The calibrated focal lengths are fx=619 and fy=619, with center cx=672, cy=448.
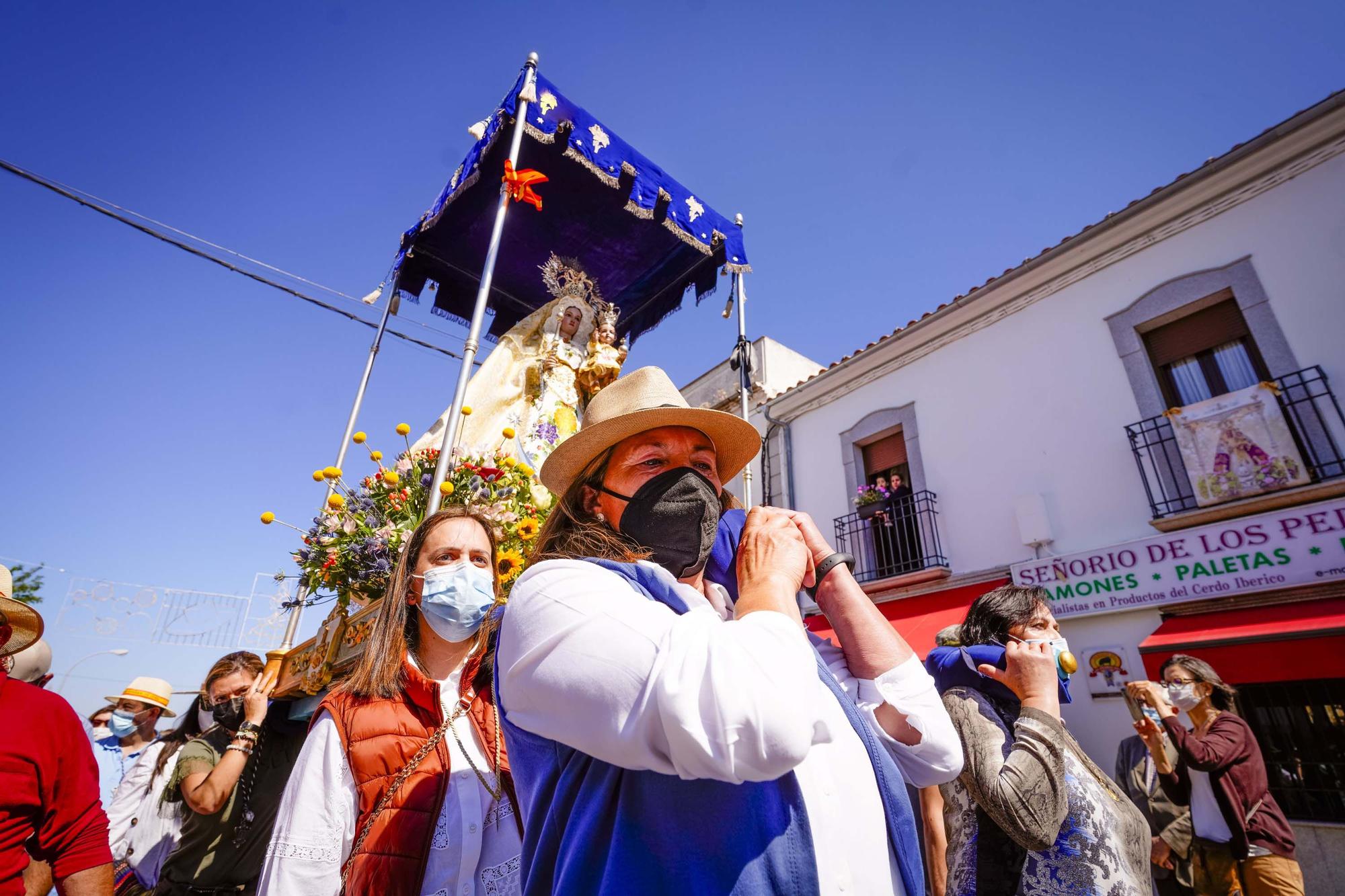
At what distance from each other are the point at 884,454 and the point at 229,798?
9.09 m

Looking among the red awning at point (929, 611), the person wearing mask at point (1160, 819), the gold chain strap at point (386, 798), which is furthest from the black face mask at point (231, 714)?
the red awning at point (929, 611)

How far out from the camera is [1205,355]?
7.08m

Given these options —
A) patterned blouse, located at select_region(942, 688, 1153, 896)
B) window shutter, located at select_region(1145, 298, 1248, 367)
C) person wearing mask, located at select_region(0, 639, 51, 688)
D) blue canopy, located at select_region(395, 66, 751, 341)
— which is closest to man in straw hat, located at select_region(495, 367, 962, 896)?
patterned blouse, located at select_region(942, 688, 1153, 896)

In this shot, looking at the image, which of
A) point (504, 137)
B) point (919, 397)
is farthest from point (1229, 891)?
point (919, 397)

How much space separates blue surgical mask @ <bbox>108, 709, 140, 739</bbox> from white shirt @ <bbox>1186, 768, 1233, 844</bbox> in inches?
254

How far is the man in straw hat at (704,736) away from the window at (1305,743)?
6546 millimetres

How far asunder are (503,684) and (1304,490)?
7758 millimetres

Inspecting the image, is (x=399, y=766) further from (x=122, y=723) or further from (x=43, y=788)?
(x=122, y=723)

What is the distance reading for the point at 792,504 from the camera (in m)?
10.7

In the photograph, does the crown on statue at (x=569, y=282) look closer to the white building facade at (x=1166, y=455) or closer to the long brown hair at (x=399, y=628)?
the long brown hair at (x=399, y=628)

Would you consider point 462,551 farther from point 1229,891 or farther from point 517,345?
point 1229,891

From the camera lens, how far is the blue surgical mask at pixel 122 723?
4.14 meters

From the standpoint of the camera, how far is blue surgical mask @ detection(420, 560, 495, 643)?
2121mm

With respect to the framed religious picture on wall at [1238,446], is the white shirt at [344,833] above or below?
below
